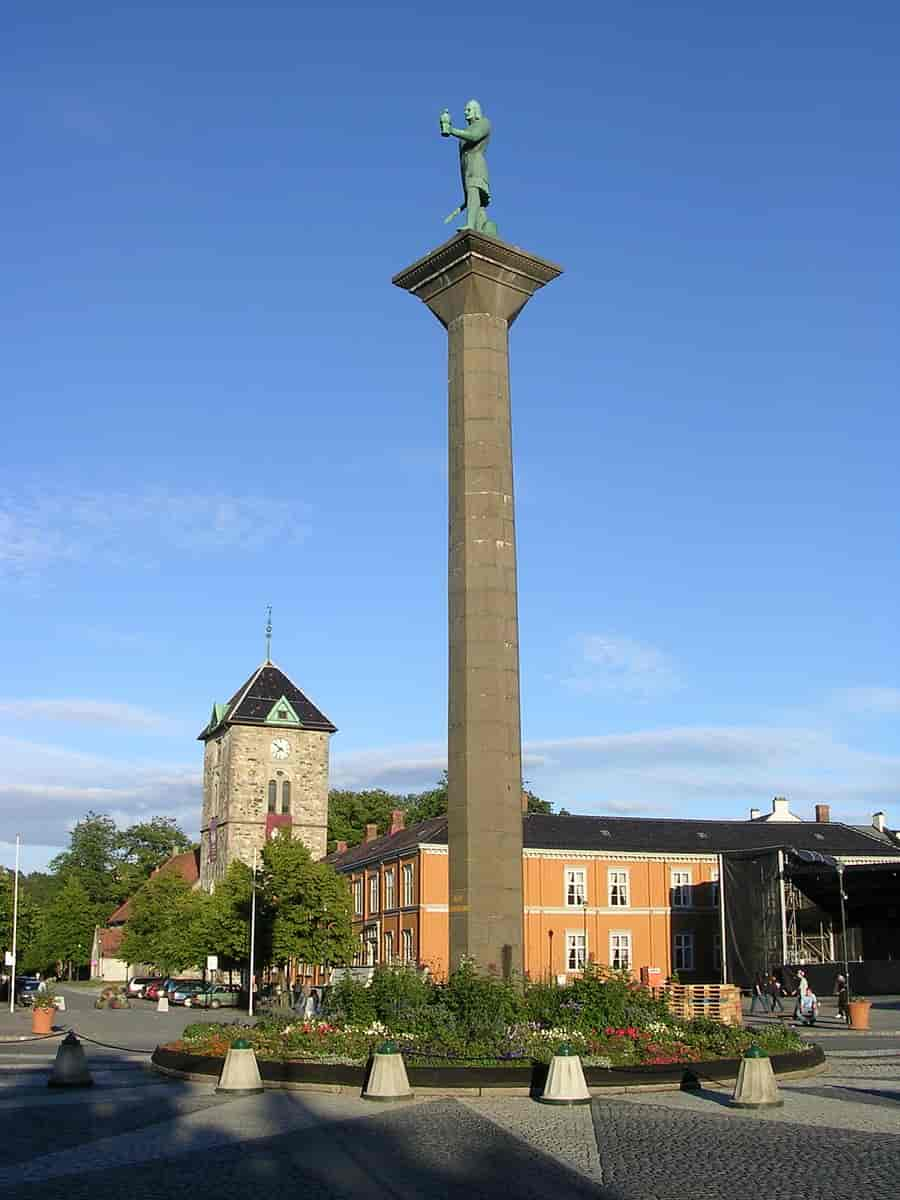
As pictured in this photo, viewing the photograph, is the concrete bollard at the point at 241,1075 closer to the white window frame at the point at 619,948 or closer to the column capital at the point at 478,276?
the column capital at the point at 478,276

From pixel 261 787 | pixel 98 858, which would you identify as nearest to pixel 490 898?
pixel 261 787

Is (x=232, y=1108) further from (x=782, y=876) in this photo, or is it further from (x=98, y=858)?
(x=98, y=858)

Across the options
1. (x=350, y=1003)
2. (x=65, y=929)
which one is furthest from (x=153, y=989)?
(x=350, y=1003)

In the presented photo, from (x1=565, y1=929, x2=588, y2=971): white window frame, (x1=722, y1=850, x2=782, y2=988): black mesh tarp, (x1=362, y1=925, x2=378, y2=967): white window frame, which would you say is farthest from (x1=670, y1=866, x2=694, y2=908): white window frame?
(x1=362, y1=925, x2=378, y2=967): white window frame

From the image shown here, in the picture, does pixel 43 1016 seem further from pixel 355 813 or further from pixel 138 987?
pixel 355 813

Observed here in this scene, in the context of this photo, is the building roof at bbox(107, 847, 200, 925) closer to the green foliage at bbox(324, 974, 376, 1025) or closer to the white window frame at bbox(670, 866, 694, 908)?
the white window frame at bbox(670, 866, 694, 908)

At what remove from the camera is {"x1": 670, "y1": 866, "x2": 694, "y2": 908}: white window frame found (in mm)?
72125

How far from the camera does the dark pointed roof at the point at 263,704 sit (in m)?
107

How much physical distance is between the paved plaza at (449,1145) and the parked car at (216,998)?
2009 inches

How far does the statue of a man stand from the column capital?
2.97ft

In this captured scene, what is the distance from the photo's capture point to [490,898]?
81.6 ft

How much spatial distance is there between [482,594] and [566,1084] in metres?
10.6

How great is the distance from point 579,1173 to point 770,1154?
7.66ft

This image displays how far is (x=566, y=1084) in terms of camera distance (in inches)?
698
